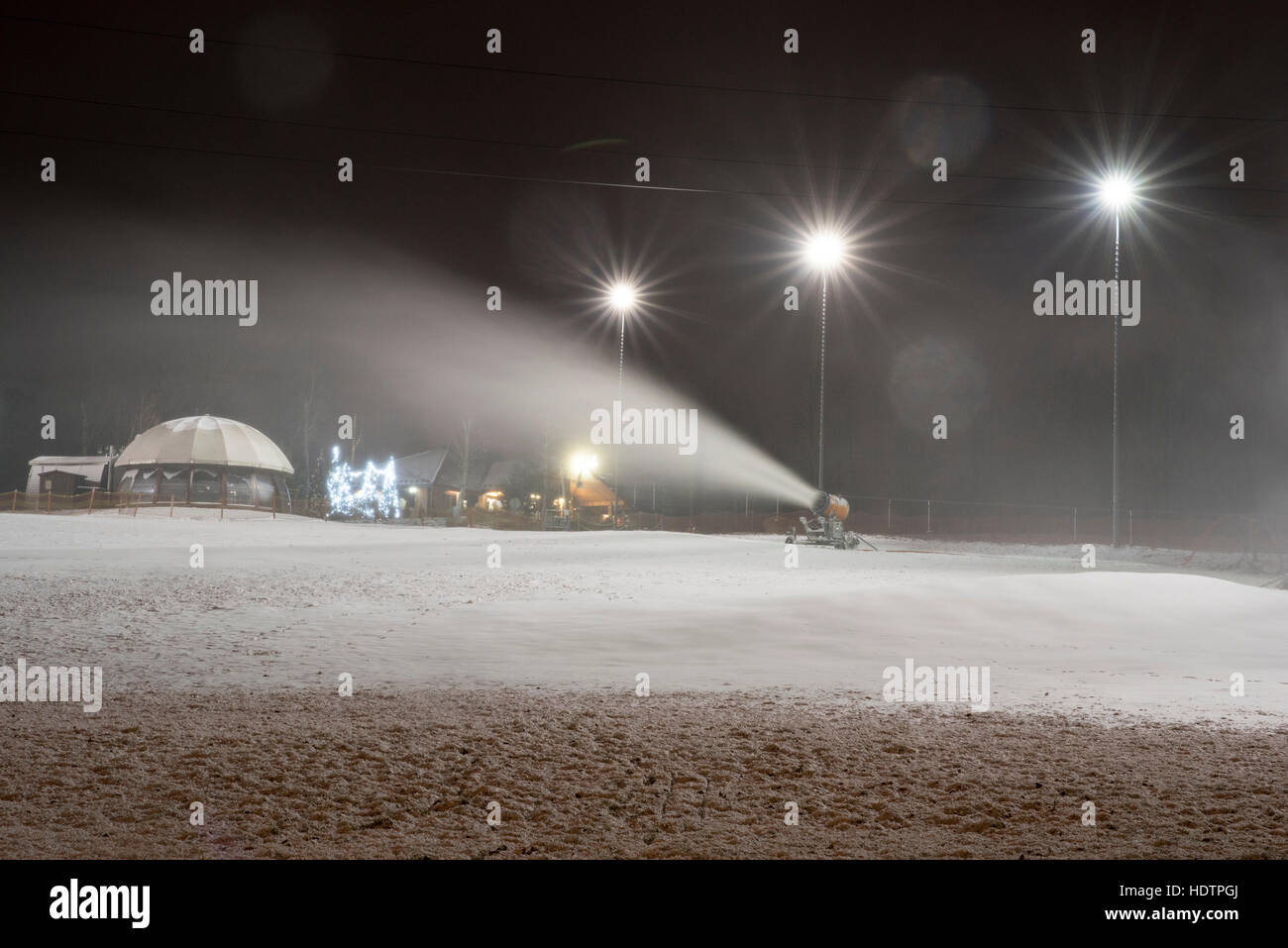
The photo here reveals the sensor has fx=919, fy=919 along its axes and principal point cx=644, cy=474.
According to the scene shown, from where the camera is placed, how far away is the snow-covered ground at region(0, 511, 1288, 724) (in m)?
11.5

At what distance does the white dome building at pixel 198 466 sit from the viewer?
188ft

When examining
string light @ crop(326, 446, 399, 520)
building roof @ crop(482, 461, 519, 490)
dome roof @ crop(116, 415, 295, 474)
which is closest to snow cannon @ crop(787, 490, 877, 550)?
string light @ crop(326, 446, 399, 520)

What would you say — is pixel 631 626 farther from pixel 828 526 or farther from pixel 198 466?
pixel 198 466

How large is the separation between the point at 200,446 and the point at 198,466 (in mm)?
1257

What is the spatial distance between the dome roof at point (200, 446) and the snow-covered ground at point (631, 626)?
30.6 meters

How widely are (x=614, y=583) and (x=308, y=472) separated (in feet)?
193

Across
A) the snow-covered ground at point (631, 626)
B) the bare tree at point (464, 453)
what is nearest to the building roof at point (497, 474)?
the bare tree at point (464, 453)

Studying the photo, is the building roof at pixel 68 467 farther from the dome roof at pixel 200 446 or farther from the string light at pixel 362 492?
the string light at pixel 362 492

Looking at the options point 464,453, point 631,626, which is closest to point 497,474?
point 464,453

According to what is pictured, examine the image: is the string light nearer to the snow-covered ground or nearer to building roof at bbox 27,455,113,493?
building roof at bbox 27,455,113,493

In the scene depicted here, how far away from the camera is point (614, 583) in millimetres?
22797

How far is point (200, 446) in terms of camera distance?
57.9 metres

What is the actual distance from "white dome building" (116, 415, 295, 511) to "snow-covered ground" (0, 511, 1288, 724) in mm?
30243

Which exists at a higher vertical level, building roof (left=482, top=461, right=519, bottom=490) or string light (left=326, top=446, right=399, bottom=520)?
building roof (left=482, top=461, right=519, bottom=490)
